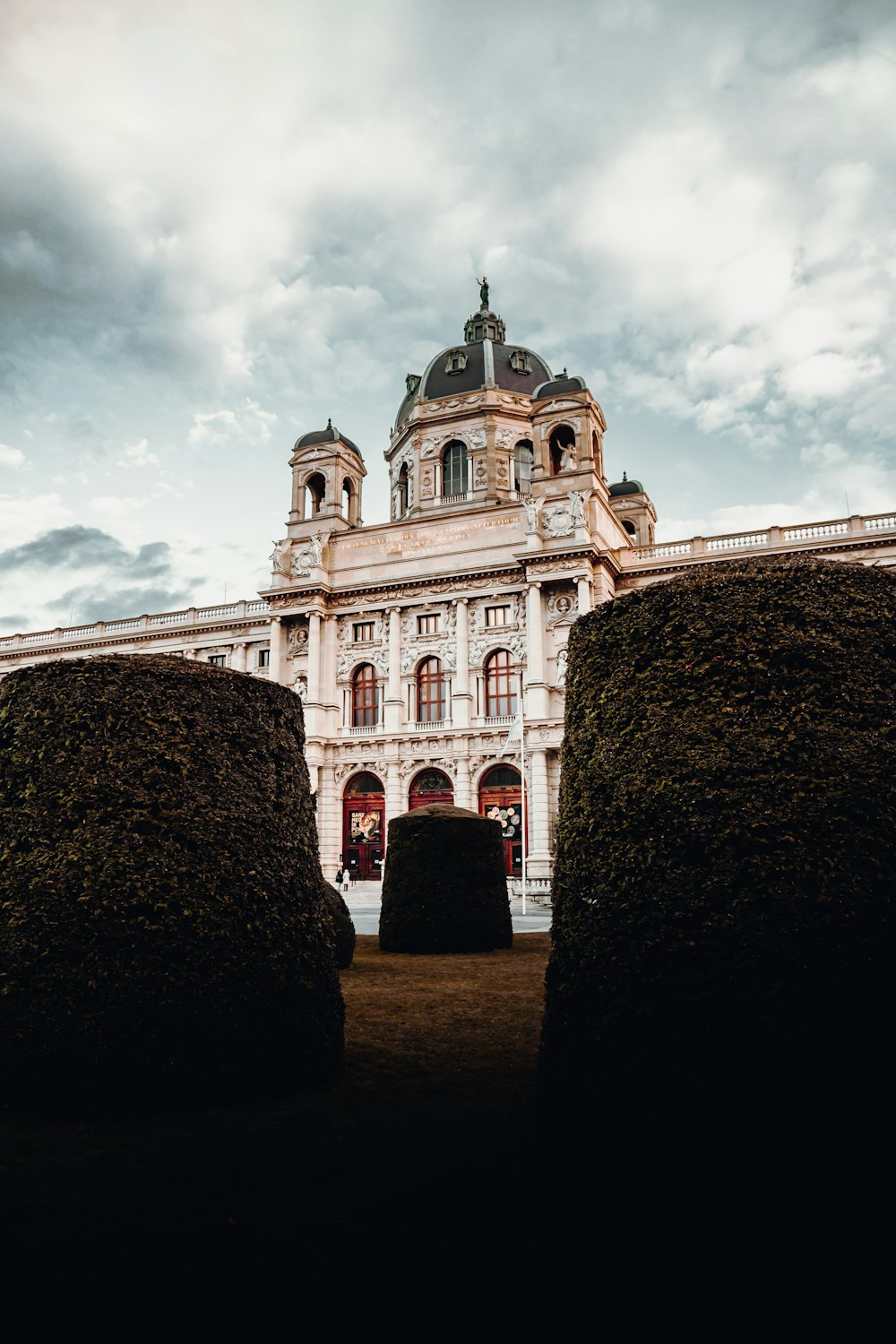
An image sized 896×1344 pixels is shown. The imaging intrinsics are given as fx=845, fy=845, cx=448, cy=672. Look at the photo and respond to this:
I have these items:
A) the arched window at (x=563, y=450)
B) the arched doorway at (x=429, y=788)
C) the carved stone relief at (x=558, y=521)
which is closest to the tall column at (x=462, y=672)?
the arched doorway at (x=429, y=788)

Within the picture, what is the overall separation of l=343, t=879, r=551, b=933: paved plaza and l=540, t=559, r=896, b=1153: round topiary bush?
14934mm

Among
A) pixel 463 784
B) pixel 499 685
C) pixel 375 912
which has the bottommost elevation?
pixel 375 912

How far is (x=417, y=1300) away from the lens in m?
3.48

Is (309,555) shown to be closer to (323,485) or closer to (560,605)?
(323,485)

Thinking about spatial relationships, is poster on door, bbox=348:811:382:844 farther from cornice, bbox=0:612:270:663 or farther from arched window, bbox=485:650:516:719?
cornice, bbox=0:612:270:663

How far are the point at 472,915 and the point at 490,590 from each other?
27711mm

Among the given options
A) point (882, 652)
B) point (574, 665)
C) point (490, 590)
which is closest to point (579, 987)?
point (574, 665)

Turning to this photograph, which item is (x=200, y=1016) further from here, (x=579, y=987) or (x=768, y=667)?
(x=768, y=667)

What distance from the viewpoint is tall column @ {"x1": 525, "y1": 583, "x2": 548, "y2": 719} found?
3878cm

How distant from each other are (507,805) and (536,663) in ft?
22.0

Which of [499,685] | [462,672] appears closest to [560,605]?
[499,685]

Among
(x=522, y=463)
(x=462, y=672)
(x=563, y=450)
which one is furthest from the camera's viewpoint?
(x=522, y=463)

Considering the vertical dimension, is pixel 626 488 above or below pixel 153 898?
above

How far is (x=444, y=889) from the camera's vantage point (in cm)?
1488
